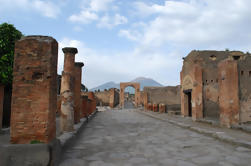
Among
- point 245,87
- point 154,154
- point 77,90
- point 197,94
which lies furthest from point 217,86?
point 154,154

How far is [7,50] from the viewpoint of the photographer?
251 inches

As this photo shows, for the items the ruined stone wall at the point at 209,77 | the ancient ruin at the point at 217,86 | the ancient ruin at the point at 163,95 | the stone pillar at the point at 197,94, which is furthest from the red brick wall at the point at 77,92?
the ancient ruin at the point at 163,95

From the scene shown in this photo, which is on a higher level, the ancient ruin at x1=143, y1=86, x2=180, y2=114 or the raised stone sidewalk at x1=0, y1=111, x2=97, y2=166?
the ancient ruin at x1=143, y1=86, x2=180, y2=114

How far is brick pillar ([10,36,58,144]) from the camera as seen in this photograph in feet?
9.71

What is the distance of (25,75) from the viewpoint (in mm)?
3062

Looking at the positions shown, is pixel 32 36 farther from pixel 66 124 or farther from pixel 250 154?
pixel 250 154

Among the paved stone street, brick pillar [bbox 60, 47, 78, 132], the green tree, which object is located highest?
the green tree

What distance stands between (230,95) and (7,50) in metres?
8.54

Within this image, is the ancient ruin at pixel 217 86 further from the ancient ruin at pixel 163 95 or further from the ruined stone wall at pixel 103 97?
the ruined stone wall at pixel 103 97

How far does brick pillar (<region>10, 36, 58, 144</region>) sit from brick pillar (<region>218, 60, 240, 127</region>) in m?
6.88

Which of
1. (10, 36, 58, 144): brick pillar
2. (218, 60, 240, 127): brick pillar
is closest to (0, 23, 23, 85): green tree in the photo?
(10, 36, 58, 144): brick pillar

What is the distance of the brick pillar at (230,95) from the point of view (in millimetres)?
7328

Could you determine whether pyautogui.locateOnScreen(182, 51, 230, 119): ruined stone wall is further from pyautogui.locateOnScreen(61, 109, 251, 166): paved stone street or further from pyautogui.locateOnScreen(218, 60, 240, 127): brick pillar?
pyautogui.locateOnScreen(61, 109, 251, 166): paved stone street

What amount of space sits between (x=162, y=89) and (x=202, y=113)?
13.7m
